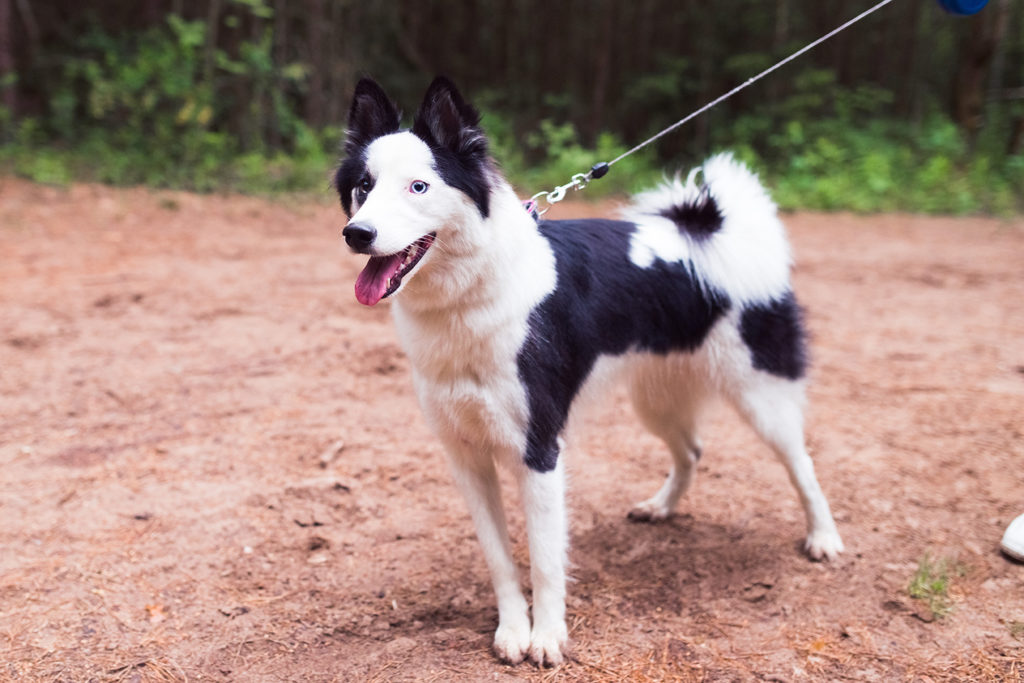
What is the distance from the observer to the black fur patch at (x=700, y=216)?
3.14 meters

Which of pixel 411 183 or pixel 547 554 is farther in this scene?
pixel 547 554

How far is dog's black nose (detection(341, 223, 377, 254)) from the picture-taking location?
2.08 m

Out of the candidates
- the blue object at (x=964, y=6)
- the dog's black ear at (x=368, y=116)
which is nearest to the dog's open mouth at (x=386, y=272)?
the dog's black ear at (x=368, y=116)

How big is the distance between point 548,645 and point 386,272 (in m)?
1.35

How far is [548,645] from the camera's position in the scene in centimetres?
260

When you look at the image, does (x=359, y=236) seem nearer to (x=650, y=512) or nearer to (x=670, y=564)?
(x=670, y=564)

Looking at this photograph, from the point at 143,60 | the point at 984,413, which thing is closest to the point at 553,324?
the point at 984,413

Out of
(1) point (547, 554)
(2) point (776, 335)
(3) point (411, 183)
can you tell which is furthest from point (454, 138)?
(2) point (776, 335)

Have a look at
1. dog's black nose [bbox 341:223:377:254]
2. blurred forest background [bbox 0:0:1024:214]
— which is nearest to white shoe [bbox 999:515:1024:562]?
dog's black nose [bbox 341:223:377:254]

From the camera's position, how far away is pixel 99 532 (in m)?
3.20

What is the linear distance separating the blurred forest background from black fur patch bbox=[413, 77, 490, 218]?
7.77 meters

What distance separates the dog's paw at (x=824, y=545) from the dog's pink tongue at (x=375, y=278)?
2.16 metres

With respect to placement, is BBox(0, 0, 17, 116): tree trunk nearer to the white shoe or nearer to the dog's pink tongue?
the dog's pink tongue

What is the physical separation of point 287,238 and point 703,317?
584cm
